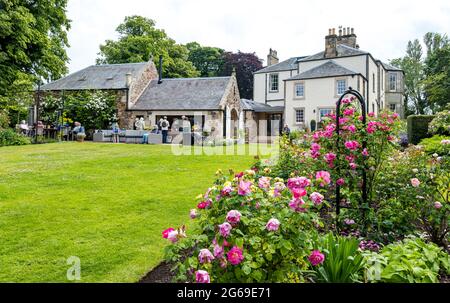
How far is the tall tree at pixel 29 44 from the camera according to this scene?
2203cm

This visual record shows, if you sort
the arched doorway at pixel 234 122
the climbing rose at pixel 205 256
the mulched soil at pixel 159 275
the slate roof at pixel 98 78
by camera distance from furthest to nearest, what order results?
the arched doorway at pixel 234 122 < the slate roof at pixel 98 78 < the mulched soil at pixel 159 275 < the climbing rose at pixel 205 256

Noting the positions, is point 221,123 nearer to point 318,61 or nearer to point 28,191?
point 318,61

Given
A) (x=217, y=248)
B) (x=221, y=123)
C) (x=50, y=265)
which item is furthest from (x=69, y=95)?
(x=217, y=248)

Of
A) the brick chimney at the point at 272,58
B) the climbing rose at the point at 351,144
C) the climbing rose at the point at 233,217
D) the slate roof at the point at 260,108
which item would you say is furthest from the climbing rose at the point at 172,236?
the brick chimney at the point at 272,58

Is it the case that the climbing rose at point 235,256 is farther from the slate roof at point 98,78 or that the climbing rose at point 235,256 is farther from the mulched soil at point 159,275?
the slate roof at point 98,78

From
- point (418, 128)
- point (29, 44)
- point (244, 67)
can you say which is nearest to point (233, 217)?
point (418, 128)

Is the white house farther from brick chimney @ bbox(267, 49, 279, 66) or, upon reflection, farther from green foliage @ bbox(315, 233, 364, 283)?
green foliage @ bbox(315, 233, 364, 283)

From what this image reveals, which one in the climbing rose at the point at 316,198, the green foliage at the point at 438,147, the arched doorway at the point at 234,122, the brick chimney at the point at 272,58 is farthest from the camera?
the brick chimney at the point at 272,58

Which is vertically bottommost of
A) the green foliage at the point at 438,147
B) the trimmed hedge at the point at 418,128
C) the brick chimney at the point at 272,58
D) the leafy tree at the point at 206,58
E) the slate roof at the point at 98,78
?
the green foliage at the point at 438,147

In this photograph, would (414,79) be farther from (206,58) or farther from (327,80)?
(206,58)

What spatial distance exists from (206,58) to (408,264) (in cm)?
5248

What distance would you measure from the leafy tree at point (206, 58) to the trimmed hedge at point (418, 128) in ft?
122

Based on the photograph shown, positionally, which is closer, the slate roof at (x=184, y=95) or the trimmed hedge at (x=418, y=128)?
the trimmed hedge at (x=418, y=128)

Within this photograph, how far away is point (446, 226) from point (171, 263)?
3345mm
